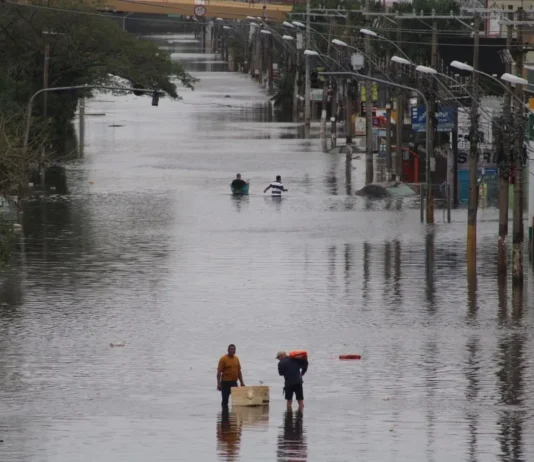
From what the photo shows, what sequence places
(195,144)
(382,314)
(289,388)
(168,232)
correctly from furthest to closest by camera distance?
(195,144)
(168,232)
(382,314)
(289,388)

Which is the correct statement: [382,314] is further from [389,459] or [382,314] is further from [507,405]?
[389,459]

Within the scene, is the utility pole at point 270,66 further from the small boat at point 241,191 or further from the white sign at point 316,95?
the small boat at point 241,191

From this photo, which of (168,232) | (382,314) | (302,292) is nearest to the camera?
(382,314)

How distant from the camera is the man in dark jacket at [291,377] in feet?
92.9

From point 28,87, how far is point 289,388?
62.0 m

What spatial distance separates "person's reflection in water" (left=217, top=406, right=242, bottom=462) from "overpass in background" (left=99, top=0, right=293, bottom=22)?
443 feet

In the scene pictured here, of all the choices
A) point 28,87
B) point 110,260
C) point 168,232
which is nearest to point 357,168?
point 28,87

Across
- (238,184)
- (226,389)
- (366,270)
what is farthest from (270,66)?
(226,389)

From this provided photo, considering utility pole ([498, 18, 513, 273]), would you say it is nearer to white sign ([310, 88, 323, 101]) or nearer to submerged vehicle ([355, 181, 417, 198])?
submerged vehicle ([355, 181, 417, 198])

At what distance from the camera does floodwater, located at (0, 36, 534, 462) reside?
1049 inches

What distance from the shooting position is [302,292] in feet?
145

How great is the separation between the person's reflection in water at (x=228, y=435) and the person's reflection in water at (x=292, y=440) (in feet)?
2.07

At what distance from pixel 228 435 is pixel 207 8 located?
488 ft

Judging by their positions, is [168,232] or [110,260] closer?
[110,260]
